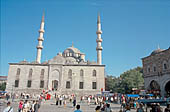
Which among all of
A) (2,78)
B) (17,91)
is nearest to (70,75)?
(17,91)

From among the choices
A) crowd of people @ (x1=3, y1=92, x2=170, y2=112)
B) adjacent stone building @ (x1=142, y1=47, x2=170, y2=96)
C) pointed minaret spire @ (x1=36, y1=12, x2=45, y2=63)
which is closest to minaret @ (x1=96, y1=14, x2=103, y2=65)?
adjacent stone building @ (x1=142, y1=47, x2=170, y2=96)

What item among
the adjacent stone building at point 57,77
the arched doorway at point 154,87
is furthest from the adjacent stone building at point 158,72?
the adjacent stone building at point 57,77

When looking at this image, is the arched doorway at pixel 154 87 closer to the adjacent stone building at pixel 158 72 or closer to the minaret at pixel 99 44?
the adjacent stone building at pixel 158 72

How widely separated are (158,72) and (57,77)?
19862 mm

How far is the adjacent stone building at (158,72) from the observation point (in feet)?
82.9

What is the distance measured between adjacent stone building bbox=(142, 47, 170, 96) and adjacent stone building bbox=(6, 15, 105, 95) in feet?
31.6

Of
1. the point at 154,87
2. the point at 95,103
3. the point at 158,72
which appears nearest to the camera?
the point at 95,103

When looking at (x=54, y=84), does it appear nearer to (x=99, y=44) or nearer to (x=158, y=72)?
(x=99, y=44)

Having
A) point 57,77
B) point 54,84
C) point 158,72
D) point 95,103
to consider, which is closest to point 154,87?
point 158,72

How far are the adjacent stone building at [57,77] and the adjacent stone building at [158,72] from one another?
9.63m

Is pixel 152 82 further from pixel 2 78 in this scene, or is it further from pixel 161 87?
pixel 2 78

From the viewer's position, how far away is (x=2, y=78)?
230ft

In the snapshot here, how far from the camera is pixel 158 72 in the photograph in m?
26.9

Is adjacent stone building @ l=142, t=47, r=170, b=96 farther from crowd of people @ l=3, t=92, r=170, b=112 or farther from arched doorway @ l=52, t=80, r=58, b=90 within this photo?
arched doorway @ l=52, t=80, r=58, b=90
